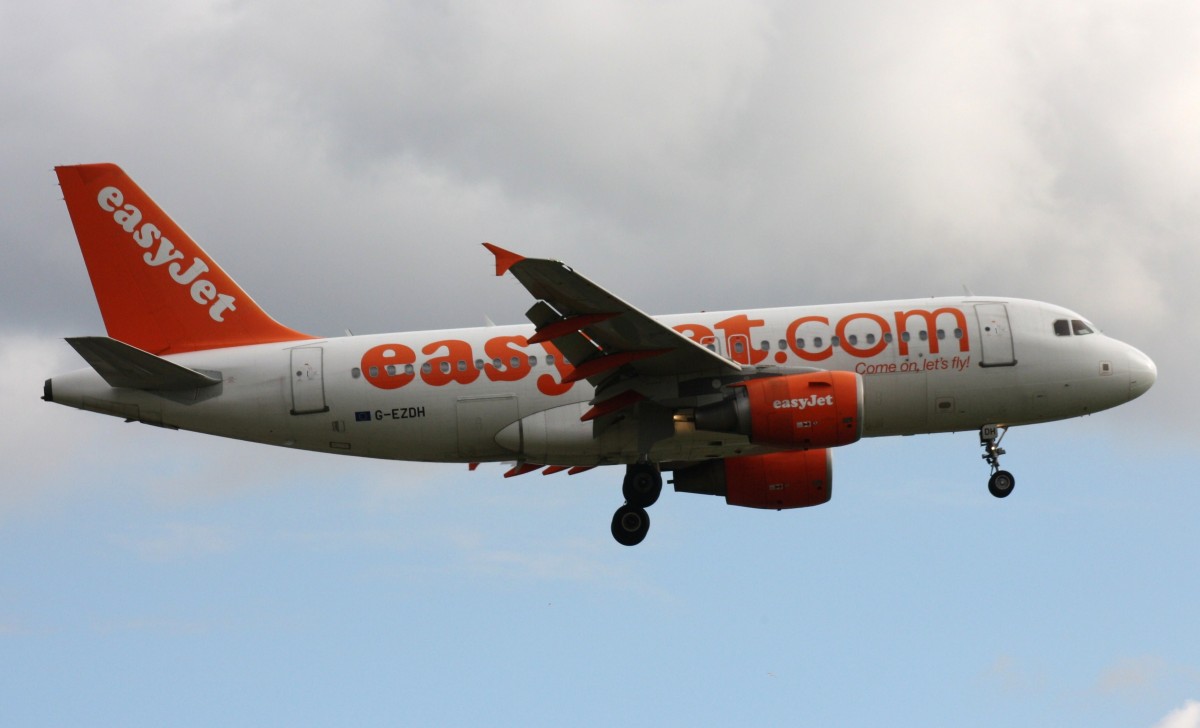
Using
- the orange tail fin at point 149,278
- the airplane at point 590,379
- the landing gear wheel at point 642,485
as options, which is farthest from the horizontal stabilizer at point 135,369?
the landing gear wheel at point 642,485

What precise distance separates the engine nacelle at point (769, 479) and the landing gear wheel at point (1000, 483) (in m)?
4.05

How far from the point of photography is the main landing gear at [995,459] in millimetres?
38906

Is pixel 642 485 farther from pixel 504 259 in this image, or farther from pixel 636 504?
pixel 504 259

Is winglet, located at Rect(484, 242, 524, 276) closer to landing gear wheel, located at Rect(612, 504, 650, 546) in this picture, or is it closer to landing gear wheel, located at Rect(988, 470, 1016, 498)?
landing gear wheel, located at Rect(612, 504, 650, 546)

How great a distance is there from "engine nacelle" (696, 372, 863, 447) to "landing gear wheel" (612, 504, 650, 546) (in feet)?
14.2

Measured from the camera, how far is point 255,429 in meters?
37.9

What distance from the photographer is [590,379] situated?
3662 cm

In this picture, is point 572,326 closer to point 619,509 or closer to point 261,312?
point 619,509

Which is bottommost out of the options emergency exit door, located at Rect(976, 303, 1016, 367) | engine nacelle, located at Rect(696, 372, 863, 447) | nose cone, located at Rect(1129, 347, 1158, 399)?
engine nacelle, located at Rect(696, 372, 863, 447)

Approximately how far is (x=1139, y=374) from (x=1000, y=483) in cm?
439

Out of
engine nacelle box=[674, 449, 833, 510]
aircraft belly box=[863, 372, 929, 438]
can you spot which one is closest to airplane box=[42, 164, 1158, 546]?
aircraft belly box=[863, 372, 929, 438]

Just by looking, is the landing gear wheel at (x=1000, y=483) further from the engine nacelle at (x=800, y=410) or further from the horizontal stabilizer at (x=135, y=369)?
the horizontal stabilizer at (x=135, y=369)

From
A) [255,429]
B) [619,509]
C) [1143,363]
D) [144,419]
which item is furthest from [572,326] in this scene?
[1143,363]

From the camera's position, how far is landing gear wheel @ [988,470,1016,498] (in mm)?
39406
